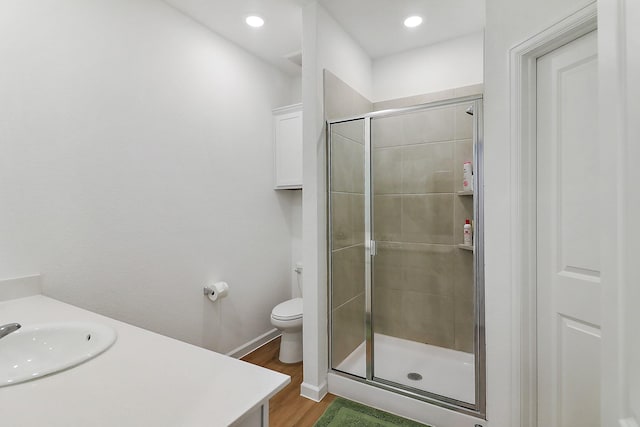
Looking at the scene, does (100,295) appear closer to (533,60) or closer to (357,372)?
(357,372)

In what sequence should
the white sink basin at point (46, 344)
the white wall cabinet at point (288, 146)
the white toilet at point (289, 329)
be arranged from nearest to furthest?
1. the white sink basin at point (46, 344)
2. the white toilet at point (289, 329)
3. the white wall cabinet at point (288, 146)

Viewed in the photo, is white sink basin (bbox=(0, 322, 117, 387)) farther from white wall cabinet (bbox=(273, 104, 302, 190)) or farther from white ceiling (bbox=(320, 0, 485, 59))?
white ceiling (bbox=(320, 0, 485, 59))

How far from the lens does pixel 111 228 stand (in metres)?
1.83

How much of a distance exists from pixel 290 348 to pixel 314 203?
1301mm

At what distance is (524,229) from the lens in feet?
4.83

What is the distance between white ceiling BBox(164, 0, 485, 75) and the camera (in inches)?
84.6

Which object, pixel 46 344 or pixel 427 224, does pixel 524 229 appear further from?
pixel 46 344

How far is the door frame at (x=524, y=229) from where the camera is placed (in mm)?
1451

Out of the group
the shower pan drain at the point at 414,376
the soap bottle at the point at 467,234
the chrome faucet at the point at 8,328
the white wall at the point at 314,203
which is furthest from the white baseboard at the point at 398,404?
the chrome faucet at the point at 8,328

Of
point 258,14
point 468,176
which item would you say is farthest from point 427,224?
point 258,14

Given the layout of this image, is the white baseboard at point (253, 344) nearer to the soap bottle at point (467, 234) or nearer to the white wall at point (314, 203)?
the white wall at point (314, 203)

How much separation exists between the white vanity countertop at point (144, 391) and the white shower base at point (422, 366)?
159 cm

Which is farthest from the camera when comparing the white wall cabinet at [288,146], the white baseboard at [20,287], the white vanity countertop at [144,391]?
the white wall cabinet at [288,146]

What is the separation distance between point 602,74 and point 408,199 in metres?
1.84
